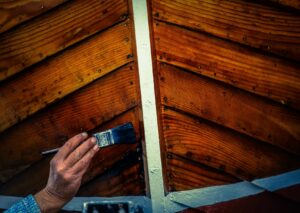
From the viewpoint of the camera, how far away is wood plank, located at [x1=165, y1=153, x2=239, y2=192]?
1.67 m

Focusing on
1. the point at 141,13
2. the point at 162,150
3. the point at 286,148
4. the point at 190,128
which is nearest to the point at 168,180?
the point at 162,150

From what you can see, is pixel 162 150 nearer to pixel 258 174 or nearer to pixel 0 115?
pixel 258 174

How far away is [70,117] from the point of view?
157cm

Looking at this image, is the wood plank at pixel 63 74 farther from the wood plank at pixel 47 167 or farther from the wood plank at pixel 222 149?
the wood plank at pixel 222 149

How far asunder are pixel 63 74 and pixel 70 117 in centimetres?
23

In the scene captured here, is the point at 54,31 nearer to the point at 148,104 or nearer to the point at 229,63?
the point at 148,104

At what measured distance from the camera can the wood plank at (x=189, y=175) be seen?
1666 millimetres

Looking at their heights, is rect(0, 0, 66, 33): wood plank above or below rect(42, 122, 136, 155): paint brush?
above

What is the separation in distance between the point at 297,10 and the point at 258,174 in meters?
0.93

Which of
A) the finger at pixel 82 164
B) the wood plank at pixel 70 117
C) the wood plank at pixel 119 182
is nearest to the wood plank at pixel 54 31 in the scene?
the wood plank at pixel 70 117

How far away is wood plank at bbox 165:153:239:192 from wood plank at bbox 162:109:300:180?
0.09 feet

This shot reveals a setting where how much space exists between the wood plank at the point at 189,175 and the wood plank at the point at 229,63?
494mm

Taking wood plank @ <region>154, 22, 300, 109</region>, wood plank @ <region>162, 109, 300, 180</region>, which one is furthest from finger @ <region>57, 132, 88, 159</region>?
wood plank @ <region>154, 22, 300, 109</region>

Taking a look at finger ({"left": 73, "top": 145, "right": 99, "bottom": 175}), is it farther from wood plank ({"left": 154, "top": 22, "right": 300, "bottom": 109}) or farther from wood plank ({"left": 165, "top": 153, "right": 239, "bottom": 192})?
wood plank ({"left": 154, "top": 22, "right": 300, "bottom": 109})
